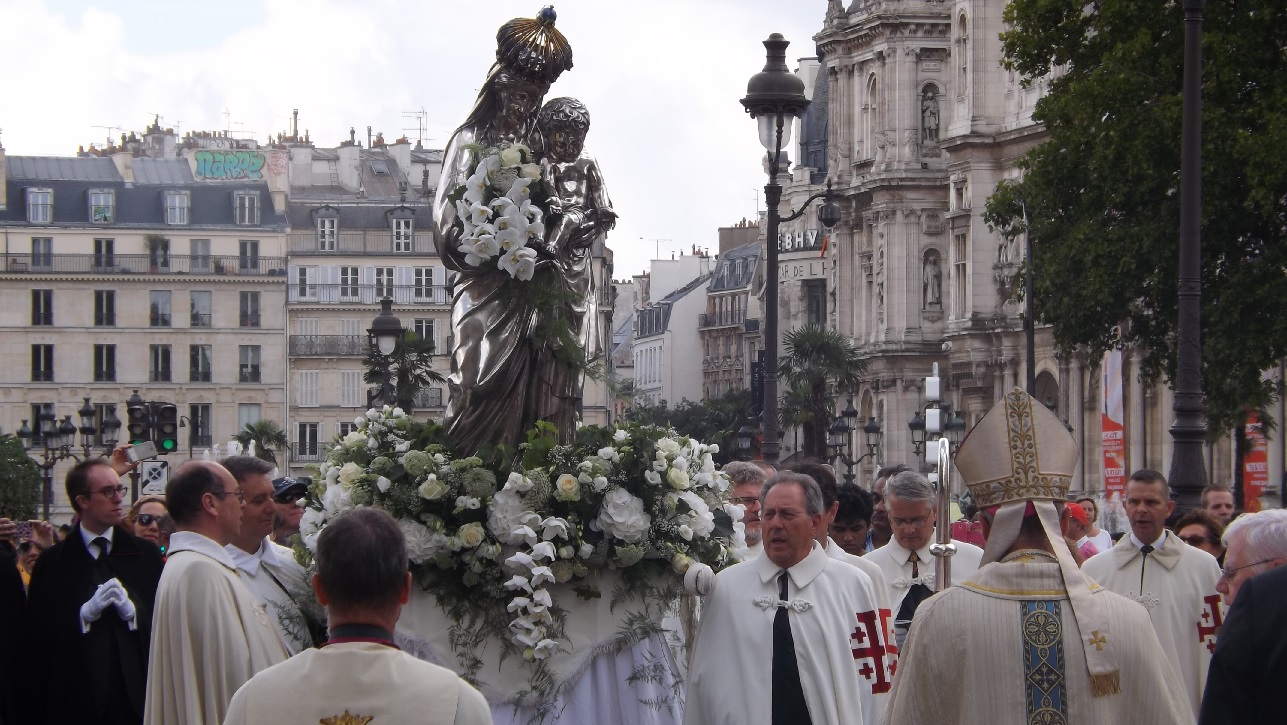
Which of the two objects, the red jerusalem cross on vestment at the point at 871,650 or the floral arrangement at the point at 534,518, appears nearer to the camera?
the red jerusalem cross on vestment at the point at 871,650

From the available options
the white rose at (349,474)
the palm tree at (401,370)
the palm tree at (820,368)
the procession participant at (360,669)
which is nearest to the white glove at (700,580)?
the white rose at (349,474)

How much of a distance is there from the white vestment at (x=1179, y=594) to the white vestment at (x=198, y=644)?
4.27 metres

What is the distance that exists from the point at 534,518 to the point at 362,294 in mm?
84626

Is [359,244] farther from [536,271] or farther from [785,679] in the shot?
[785,679]

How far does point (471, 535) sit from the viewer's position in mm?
8867

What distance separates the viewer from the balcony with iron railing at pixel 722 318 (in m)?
141

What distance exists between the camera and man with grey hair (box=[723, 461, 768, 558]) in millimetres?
10820

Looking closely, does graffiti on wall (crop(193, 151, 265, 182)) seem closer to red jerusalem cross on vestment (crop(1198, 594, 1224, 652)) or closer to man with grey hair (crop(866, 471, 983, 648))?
man with grey hair (crop(866, 471, 983, 648))

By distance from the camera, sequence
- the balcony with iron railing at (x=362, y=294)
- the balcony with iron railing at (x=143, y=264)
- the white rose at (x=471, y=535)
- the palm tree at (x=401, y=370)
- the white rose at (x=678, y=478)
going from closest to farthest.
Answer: the white rose at (x=471, y=535) → the white rose at (x=678, y=478) → the palm tree at (x=401, y=370) → the balcony with iron railing at (x=143, y=264) → the balcony with iron railing at (x=362, y=294)

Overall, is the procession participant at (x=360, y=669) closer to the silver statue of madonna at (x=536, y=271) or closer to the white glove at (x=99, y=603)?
the white glove at (x=99, y=603)

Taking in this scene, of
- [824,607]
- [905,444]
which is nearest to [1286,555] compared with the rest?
[824,607]

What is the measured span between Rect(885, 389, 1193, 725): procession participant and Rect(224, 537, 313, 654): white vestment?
2.69 meters

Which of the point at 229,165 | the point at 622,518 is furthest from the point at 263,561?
the point at 229,165

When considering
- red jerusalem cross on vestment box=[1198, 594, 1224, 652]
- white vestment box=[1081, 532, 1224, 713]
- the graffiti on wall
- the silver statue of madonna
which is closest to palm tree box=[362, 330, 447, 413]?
the silver statue of madonna
